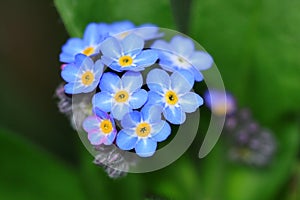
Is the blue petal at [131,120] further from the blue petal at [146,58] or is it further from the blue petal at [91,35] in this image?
the blue petal at [91,35]

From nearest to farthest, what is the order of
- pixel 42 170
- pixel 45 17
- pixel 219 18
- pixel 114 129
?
1. pixel 114 129
2. pixel 219 18
3. pixel 42 170
4. pixel 45 17

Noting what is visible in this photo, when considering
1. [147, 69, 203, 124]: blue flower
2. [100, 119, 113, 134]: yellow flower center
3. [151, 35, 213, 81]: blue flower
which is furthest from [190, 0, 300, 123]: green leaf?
[100, 119, 113, 134]: yellow flower center

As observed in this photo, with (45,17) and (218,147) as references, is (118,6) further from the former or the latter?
(45,17)

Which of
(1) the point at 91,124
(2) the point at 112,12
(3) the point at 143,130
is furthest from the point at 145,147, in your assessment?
(2) the point at 112,12

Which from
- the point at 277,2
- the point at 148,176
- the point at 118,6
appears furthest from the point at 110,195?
the point at 277,2

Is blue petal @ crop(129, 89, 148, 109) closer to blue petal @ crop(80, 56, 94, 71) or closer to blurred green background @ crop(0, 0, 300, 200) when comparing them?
blue petal @ crop(80, 56, 94, 71)

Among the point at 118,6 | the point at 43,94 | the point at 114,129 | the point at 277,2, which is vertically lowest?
the point at 114,129

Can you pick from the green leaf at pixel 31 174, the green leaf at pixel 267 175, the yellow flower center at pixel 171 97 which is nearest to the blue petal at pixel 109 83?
the yellow flower center at pixel 171 97
